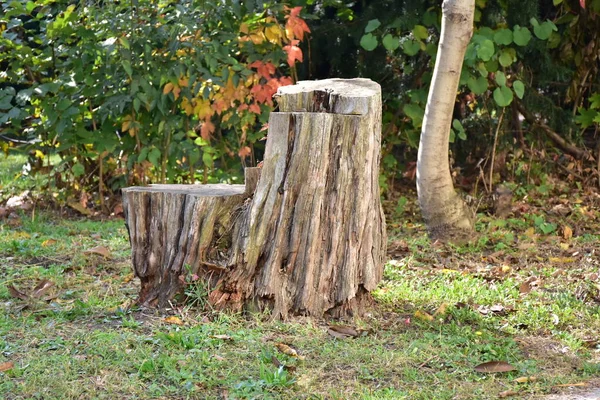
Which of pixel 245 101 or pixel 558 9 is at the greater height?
pixel 558 9

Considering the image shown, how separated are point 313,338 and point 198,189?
1.09 metres

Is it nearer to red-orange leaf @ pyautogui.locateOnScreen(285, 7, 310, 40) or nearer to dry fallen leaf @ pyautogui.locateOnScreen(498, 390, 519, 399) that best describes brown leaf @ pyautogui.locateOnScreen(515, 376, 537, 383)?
dry fallen leaf @ pyautogui.locateOnScreen(498, 390, 519, 399)

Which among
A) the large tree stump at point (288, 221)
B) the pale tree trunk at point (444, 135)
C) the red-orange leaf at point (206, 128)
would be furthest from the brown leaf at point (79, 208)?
the large tree stump at point (288, 221)

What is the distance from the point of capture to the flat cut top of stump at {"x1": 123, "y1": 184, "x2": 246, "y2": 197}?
172 inches

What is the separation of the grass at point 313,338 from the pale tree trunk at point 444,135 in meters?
0.51

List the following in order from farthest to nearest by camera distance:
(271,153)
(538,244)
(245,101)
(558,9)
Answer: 1. (558,9)
2. (245,101)
3. (538,244)
4. (271,153)

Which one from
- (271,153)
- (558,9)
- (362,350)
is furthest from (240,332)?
(558,9)

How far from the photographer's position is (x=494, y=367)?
3799mm

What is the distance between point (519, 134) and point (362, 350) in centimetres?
499

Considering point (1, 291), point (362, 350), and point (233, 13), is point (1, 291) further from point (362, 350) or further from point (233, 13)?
point (233, 13)

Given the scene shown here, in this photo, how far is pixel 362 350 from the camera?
3926mm

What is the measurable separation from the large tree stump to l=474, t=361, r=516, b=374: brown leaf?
0.81 meters

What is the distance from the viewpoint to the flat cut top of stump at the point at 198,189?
172 inches

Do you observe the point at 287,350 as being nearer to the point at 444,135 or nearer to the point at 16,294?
the point at 16,294
